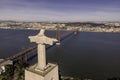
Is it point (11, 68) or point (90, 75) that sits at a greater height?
point (11, 68)

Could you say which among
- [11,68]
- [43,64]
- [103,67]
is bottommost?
[103,67]

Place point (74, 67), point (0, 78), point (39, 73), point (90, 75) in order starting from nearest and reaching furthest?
point (39, 73), point (0, 78), point (90, 75), point (74, 67)

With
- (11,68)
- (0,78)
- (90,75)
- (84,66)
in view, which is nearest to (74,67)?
(84,66)

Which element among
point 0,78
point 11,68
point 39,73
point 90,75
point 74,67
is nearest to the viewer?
point 39,73

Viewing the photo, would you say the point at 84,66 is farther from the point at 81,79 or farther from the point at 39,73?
the point at 39,73

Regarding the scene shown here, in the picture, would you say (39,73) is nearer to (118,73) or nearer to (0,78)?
(0,78)

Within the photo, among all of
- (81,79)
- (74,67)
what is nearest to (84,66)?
(74,67)

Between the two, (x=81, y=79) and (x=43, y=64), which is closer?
(x=43, y=64)
